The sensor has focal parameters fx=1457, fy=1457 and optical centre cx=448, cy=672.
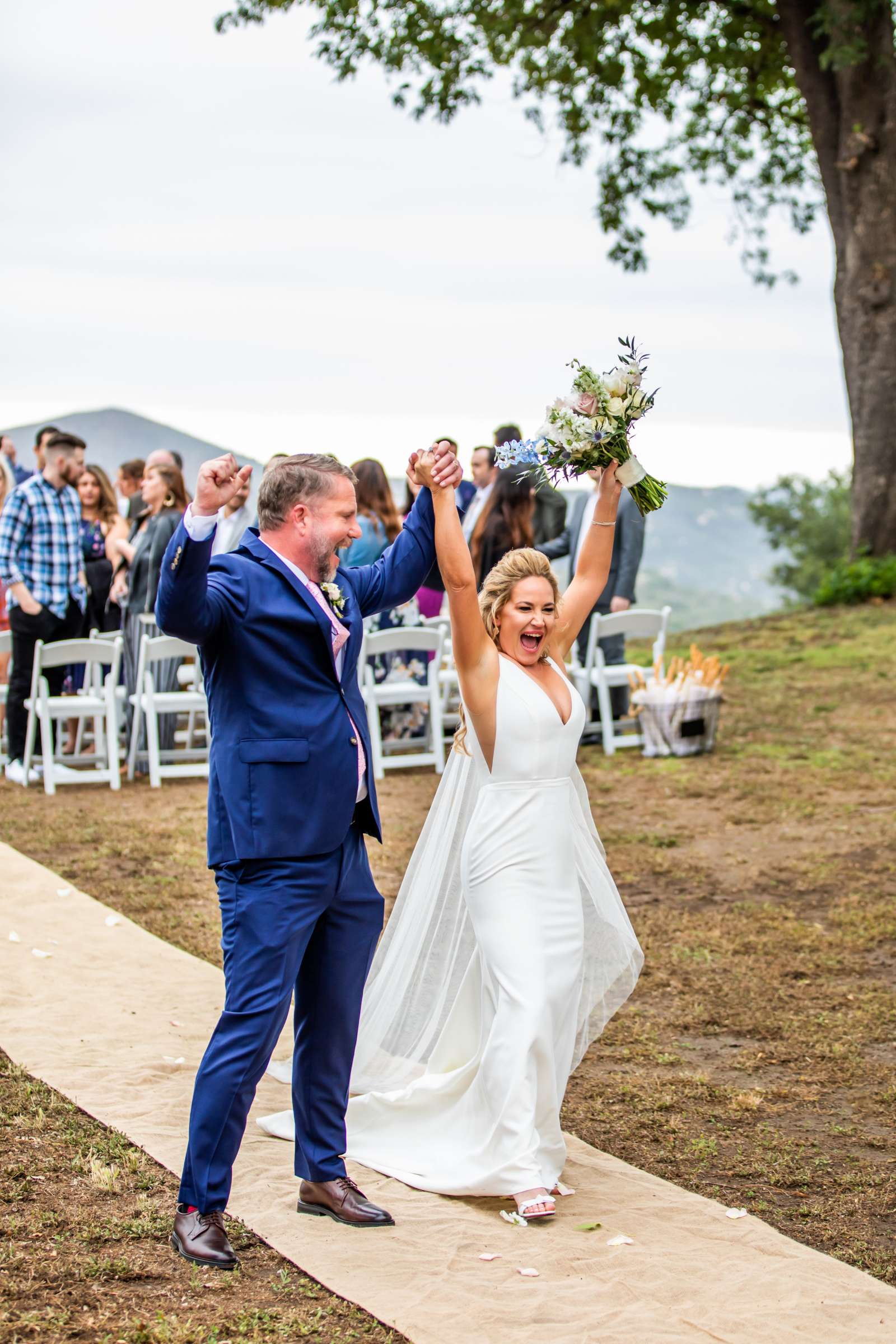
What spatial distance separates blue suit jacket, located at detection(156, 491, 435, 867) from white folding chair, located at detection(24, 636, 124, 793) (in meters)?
6.56

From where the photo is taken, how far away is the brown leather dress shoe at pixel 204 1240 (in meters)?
3.73

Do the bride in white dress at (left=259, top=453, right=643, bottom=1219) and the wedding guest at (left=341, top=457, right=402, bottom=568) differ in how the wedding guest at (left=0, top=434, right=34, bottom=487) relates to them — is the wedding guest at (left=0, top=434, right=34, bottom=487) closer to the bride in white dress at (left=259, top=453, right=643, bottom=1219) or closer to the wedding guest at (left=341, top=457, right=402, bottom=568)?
the wedding guest at (left=341, top=457, right=402, bottom=568)

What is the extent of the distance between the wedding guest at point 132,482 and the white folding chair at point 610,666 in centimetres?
401

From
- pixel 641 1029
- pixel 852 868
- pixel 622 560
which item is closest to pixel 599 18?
pixel 622 560

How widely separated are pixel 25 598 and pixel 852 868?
594cm

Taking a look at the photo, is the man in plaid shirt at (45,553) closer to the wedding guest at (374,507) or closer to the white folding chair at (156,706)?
the white folding chair at (156,706)

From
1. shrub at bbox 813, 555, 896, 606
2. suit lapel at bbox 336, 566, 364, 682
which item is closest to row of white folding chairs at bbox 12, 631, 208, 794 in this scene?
suit lapel at bbox 336, 566, 364, 682

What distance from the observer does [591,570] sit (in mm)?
4738

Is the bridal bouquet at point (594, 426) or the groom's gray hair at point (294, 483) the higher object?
the bridal bouquet at point (594, 426)

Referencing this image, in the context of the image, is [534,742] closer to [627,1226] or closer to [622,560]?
[627,1226]

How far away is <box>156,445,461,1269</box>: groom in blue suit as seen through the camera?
3.75 m

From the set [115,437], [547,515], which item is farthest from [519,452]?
[115,437]

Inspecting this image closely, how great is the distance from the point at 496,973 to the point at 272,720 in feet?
3.51

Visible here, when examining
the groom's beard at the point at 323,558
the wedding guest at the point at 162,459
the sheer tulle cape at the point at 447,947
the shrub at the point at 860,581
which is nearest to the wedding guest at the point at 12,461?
the wedding guest at the point at 162,459
